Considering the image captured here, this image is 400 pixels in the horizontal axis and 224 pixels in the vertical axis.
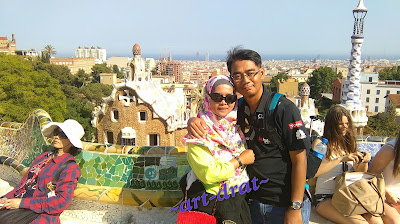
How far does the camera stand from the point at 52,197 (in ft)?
10.0

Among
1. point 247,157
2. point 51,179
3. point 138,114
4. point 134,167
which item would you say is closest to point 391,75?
point 138,114

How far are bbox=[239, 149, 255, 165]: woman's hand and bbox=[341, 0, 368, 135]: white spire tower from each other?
47.4ft

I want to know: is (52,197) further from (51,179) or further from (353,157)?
(353,157)

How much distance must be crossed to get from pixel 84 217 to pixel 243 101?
244 cm

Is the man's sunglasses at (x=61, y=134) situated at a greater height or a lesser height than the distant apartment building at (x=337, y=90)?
greater

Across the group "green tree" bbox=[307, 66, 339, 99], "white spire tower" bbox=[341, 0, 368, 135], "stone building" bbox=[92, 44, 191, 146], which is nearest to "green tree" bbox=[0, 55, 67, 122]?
"stone building" bbox=[92, 44, 191, 146]

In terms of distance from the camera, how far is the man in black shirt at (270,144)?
2.31 m

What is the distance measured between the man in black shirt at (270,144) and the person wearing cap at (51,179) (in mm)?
1544

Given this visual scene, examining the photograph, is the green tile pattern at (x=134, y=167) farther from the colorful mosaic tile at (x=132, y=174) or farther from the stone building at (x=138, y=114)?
the stone building at (x=138, y=114)

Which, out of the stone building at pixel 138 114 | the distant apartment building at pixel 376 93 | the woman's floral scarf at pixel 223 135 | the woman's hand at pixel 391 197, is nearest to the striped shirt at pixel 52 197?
the woman's floral scarf at pixel 223 135

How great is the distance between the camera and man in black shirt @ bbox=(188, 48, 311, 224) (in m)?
2.31

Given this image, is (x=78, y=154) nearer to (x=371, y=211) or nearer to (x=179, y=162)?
(x=179, y=162)

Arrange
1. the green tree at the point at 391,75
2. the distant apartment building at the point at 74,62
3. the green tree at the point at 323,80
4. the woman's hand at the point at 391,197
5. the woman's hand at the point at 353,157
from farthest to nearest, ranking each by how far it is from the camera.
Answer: the distant apartment building at the point at 74,62, the green tree at the point at 323,80, the green tree at the point at 391,75, the woman's hand at the point at 353,157, the woman's hand at the point at 391,197

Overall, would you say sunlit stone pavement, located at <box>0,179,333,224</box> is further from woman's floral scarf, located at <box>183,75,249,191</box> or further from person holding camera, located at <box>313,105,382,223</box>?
woman's floral scarf, located at <box>183,75,249,191</box>
